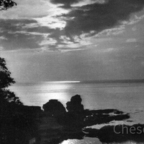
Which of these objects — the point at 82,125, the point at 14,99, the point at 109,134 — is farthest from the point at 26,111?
the point at 82,125

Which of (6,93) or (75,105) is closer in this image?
(6,93)

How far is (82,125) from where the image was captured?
48.3 metres

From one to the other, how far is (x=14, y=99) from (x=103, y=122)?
49.0 metres

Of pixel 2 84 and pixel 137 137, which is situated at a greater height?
pixel 2 84

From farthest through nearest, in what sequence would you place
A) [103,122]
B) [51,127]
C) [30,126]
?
[103,122], [51,127], [30,126]

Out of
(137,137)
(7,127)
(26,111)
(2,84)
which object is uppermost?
(2,84)

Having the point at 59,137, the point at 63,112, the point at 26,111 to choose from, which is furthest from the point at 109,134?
the point at 26,111

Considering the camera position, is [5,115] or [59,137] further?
[59,137]

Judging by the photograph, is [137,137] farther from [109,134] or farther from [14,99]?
[14,99]

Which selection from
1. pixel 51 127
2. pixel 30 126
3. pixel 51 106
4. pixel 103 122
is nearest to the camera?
pixel 30 126

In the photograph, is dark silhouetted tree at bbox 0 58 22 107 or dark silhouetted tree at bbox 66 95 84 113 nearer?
dark silhouetted tree at bbox 0 58 22 107

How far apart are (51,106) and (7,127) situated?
42884 mm

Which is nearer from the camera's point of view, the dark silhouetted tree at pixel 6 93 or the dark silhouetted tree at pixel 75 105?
the dark silhouetted tree at pixel 6 93

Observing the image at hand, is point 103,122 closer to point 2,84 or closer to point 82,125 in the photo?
→ point 82,125
